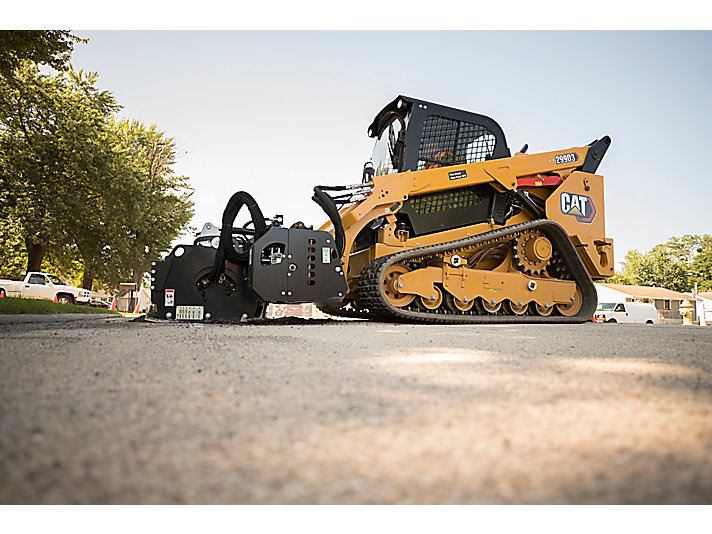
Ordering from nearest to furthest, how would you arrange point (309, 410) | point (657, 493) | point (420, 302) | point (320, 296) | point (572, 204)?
point (657, 493)
point (309, 410)
point (320, 296)
point (420, 302)
point (572, 204)

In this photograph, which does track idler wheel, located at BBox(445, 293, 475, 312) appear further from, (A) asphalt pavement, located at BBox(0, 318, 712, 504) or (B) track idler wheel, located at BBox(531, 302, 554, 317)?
(A) asphalt pavement, located at BBox(0, 318, 712, 504)

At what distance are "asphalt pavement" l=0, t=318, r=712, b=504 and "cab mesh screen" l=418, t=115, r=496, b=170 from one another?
20.4 feet

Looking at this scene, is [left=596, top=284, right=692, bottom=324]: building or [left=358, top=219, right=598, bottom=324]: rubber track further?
[left=596, top=284, right=692, bottom=324]: building

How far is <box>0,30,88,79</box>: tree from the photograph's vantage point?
23.8 feet

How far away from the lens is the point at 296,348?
329 cm

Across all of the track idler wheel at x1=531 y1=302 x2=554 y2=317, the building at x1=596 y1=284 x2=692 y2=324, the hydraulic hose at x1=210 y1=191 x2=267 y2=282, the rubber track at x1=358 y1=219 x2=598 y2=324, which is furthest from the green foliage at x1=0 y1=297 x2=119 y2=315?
the building at x1=596 y1=284 x2=692 y2=324

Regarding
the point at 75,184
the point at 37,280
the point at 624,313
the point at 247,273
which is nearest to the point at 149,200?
the point at 75,184

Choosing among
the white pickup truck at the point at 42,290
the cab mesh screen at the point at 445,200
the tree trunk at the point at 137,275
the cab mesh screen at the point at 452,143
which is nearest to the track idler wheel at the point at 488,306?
the cab mesh screen at the point at 445,200

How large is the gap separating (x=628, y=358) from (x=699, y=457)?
1804mm

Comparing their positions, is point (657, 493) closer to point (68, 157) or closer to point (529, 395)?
point (529, 395)

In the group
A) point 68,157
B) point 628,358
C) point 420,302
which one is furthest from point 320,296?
point 68,157

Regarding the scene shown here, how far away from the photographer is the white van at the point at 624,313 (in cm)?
1772

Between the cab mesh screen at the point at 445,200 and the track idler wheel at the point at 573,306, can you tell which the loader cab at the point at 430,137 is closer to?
the cab mesh screen at the point at 445,200

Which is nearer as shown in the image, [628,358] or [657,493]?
[657,493]
